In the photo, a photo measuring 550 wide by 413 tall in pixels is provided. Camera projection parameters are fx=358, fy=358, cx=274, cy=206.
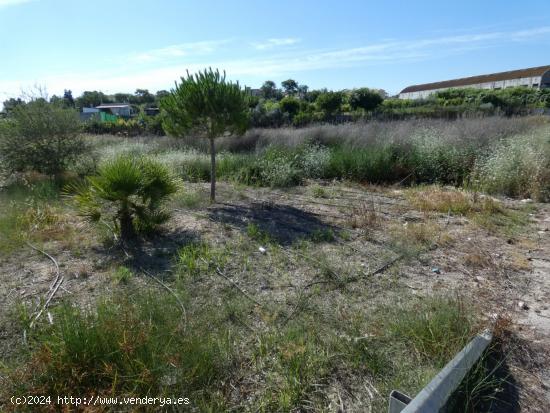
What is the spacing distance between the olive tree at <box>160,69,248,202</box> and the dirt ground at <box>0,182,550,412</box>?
4.38ft

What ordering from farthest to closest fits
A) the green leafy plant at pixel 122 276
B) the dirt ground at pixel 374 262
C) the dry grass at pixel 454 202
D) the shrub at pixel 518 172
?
the shrub at pixel 518 172 → the dry grass at pixel 454 202 → the green leafy plant at pixel 122 276 → the dirt ground at pixel 374 262

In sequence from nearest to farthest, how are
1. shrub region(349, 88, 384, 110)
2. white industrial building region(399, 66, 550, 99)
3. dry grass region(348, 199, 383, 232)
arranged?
1. dry grass region(348, 199, 383, 232)
2. shrub region(349, 88, 384, 110)
3. white industrial building region(399, 66, 550, 99)

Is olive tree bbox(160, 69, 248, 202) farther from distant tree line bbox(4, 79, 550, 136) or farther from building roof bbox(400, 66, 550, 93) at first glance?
building roof bbox(400, 66, 550, 93)

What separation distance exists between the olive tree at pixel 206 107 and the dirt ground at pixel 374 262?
1.34 m

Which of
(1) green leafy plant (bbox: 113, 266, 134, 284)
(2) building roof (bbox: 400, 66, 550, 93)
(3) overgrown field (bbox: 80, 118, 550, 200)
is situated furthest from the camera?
(2) building roof (bbox: 400, 66, 550, 93)

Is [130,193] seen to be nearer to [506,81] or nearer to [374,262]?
[374,262]

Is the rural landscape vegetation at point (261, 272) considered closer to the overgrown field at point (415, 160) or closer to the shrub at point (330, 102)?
the overgrown field at point (415, 160)

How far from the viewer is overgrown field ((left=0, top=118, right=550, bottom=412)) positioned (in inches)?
79.1

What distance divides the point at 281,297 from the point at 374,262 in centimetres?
120

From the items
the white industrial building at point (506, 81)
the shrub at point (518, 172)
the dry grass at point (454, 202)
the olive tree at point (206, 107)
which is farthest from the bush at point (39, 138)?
the white industrial building at point (506, 81)

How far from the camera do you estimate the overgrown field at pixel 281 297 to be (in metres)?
2.01

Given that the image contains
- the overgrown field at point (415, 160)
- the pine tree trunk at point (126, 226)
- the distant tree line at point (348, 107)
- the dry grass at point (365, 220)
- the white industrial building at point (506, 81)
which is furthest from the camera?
the white industrial building at point (506, 81)

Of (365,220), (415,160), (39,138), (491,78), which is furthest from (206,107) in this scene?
(491,78)

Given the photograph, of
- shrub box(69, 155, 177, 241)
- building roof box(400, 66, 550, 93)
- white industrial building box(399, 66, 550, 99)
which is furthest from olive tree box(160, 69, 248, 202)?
building roof box(400, 66, 550, 93)
